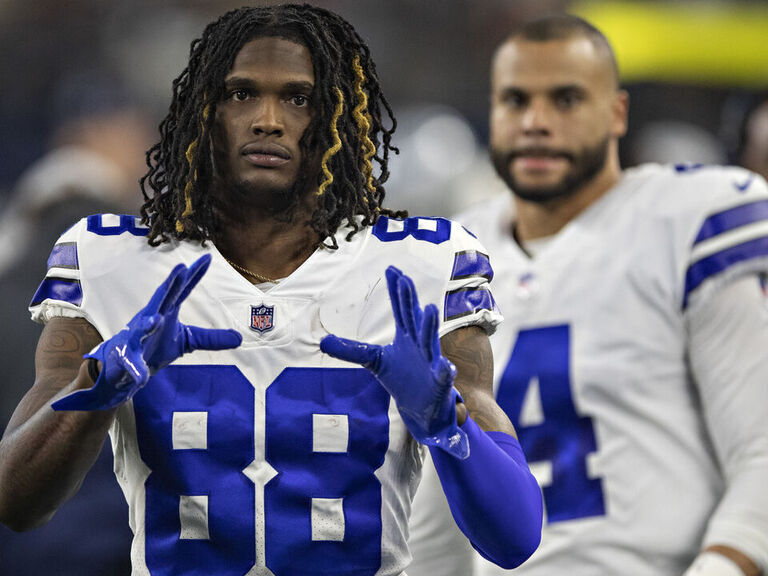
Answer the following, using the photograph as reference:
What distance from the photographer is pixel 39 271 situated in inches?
131

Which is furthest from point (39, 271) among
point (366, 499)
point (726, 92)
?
point (726, 92)

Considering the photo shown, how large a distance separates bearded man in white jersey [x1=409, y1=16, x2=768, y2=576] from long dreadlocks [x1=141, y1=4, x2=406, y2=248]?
3.94ft

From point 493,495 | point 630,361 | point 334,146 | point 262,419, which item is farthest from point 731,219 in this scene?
point 262,419

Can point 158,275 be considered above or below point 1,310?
above

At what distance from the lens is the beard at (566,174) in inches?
132

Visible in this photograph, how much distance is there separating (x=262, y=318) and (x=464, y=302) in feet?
1.08

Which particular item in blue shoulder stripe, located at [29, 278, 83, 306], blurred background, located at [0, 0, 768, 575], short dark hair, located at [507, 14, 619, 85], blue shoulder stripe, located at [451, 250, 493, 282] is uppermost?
short dark hair, located at [507, 14, 619, 85]

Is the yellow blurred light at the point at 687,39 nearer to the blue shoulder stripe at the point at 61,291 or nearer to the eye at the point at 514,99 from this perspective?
the eye at the point at 514,99

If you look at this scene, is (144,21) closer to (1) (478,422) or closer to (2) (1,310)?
(2) (1,310)

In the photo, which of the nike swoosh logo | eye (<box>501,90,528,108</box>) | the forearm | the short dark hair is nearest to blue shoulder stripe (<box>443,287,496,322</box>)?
the forearm

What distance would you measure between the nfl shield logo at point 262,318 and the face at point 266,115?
0.63 feet

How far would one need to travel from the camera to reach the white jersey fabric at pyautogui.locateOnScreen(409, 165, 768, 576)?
2982 mm

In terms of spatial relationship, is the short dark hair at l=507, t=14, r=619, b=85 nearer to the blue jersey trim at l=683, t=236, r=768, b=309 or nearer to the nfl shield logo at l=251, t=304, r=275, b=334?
the blue jersey trim at l=683, t=236, r=768, b=309

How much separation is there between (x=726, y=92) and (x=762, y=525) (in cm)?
710
